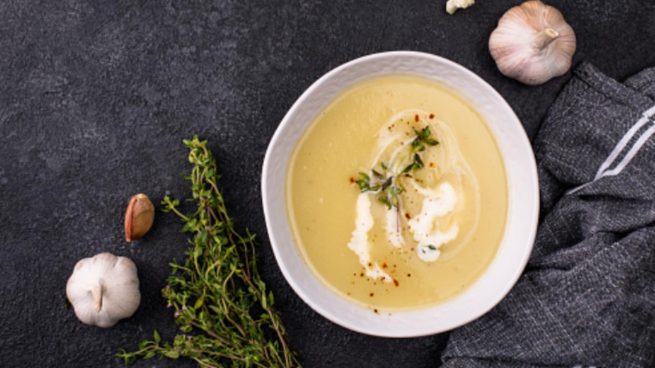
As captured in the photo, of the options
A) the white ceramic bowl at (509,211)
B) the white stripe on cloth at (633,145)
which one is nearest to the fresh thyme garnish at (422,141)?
the white ceramic bowl at (509,211)

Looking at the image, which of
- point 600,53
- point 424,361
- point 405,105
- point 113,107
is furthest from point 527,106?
point 113,107

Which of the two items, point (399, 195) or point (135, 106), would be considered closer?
point (399, 195)

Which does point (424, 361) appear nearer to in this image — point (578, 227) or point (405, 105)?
point (578, 227)

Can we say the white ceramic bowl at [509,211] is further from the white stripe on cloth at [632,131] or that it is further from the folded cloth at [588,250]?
the white stripe on cloth at [632,131]

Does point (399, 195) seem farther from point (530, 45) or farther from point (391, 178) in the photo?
point (530, 45)

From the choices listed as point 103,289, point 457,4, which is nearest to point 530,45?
point 457,4
